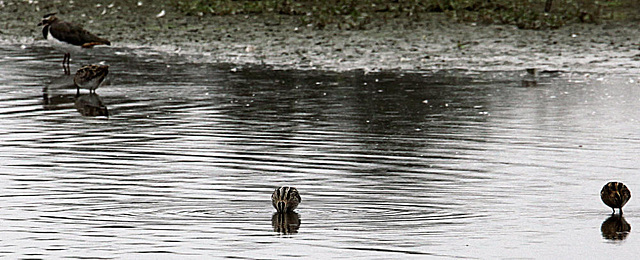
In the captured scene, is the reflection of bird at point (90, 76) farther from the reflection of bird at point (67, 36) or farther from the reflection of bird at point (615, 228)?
the reflection of bird at point (615, 228)

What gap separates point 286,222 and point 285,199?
182 millimetres

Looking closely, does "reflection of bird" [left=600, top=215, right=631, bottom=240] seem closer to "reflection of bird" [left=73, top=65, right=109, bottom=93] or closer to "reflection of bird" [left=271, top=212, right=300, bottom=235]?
"reflection of bird" [left=271, top=212, right=300, bottom=235]

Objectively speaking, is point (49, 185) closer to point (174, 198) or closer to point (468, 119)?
point (174, 198)

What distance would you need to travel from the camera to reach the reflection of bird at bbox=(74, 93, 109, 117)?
16.4 metres

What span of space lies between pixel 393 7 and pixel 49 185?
66.1 feet

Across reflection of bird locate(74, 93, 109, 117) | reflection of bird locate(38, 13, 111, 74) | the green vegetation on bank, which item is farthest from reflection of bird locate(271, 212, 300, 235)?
the green vegetation on bank

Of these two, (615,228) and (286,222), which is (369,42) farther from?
(615,228)

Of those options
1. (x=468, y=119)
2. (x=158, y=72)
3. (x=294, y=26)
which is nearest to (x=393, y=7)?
(x=294, y=26)

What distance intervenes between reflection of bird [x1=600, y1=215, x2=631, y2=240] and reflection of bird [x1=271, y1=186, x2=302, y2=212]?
7.90 ft

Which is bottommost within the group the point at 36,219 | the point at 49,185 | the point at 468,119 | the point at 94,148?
the point at 36,219

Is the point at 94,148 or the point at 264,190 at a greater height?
the point at 94,148

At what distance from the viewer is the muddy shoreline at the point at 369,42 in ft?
76.0

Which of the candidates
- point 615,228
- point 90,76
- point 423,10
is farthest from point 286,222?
point 423,10

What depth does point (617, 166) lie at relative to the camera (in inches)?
479
